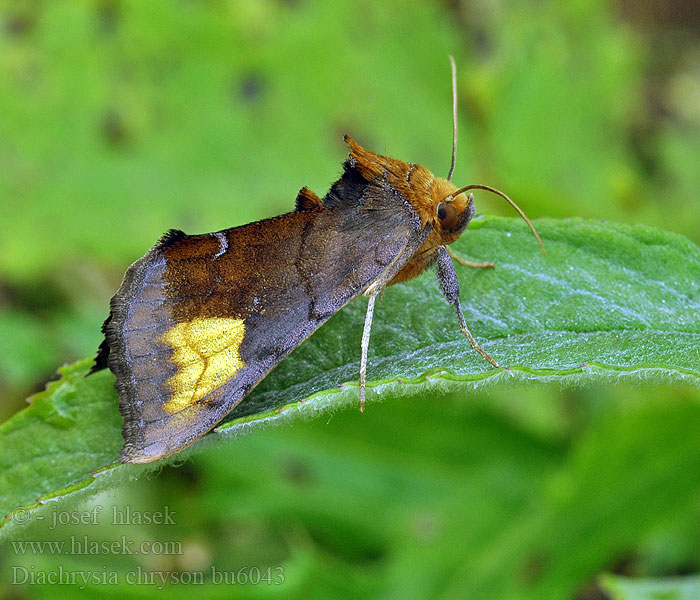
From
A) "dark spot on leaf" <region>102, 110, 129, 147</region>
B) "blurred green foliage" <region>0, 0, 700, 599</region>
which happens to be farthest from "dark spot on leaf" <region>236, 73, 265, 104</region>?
"dark spot on leaf" <region>102, 110, 129, 147</region>

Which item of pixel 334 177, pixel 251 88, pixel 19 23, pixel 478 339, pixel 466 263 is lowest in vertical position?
pixel 478 339

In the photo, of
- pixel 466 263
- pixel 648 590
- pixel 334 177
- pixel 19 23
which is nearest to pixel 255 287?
pixel 466 263

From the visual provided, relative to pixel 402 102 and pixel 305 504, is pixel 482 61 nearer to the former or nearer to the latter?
pixel 402 102

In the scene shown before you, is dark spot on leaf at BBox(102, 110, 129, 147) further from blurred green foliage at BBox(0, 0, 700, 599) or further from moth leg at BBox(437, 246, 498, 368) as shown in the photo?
moth leg at BBox(437, 246, 498, 368)

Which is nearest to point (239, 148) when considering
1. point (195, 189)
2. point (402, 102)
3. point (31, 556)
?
point (195, 189)

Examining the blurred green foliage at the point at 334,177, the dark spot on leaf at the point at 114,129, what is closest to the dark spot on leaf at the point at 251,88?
the blurred green foliage at the point at 334,177

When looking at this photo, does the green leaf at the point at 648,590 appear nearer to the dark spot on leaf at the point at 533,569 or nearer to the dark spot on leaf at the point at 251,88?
the dark spot on leaf at the point at 533,569

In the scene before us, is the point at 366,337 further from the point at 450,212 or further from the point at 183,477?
the point at 183,477
